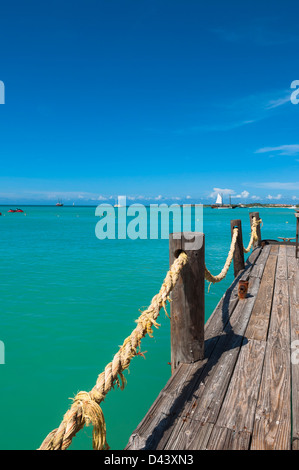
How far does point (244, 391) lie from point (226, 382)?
17 centimetres

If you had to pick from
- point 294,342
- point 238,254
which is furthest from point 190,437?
point 238,254

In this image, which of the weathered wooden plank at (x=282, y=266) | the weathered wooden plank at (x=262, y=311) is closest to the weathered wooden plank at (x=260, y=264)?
the weathered wooden plank at (x=262, y=311)

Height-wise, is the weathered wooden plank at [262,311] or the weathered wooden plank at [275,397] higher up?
the weathered wooden plank at [262,311]

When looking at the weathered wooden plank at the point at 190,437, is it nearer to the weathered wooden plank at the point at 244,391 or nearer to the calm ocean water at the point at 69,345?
the weathered wooden plank at the point at 244,391

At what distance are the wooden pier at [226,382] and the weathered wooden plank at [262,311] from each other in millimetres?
14

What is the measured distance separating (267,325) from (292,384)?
1241 millimetres

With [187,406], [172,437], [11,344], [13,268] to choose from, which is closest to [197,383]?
[187,406]

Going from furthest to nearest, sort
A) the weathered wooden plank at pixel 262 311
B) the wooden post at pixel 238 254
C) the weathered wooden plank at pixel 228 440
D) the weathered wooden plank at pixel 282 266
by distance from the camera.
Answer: the wooden post at pixel 238 254 → the weathered wooden plank at pixel 282 266 → the weathered wooden plank at pixel 262 311 → the weathered wooden plank at pixel 228 440

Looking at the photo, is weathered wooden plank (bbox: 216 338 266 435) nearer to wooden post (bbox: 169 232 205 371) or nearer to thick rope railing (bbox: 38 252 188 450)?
wooden post (bbox: 169 232 205 371)

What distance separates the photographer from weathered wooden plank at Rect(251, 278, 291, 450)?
6.29 ft

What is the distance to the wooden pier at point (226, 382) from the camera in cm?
193

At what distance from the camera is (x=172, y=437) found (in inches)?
75.8

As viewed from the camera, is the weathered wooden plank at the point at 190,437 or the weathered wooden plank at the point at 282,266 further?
the weathered wooden plank at the point at 282,266
